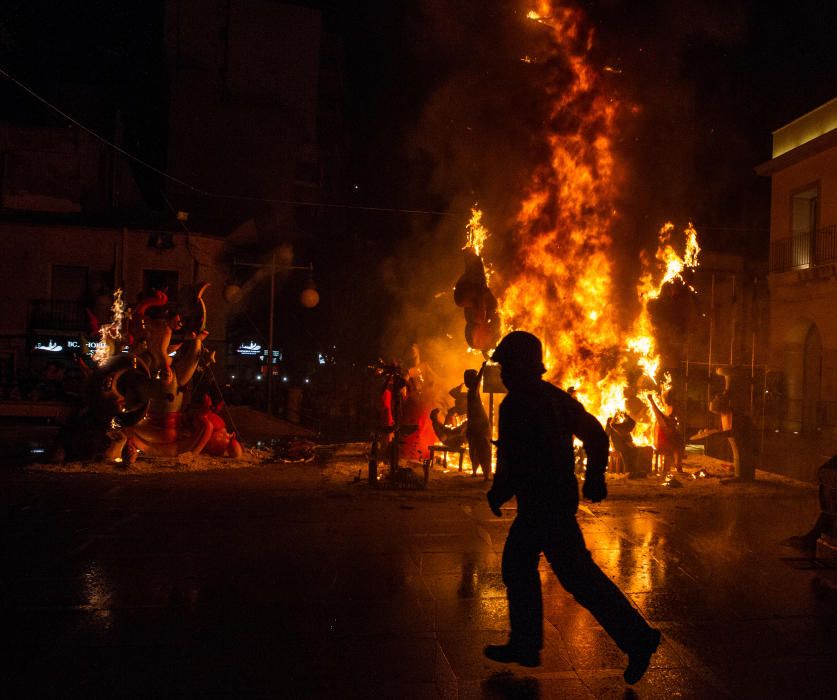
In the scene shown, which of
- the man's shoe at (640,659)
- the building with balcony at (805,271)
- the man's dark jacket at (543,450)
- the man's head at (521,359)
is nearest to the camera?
the man's shoe at (640,659)

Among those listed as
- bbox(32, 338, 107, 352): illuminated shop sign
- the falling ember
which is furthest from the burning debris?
bbox(32, 338, 107, 352): illuminated shop sign

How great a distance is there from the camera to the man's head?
4312mm

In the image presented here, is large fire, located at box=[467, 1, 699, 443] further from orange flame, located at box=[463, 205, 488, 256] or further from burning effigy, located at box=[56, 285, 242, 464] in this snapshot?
burning effigy, located at box=[56, 285, 242, 464]

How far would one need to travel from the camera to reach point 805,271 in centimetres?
2188

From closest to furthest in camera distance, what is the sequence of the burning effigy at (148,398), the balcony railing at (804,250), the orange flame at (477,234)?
the burning effigy at (148,398) < the orange flame at (477,234) < the balcony railing at (804,250)

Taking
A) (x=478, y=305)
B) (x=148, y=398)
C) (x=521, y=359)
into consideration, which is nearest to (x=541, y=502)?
(x=521, y=359)

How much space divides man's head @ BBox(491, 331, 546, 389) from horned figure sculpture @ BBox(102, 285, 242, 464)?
28.0ft

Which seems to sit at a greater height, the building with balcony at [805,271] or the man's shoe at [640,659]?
the building with balcony at [805,271]

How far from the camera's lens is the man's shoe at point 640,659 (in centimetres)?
379

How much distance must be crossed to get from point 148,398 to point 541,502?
29.3ft

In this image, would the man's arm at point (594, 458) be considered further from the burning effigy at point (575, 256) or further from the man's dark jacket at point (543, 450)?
the burning effigy at point (575, 256)

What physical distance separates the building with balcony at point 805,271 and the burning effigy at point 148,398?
1634 centimetres

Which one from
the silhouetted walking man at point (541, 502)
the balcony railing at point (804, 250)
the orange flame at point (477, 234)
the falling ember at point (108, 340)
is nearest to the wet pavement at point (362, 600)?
the silhouetted walking man at point (541, 502)

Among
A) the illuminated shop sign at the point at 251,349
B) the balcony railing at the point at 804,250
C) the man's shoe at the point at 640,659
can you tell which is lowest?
the man's shoe at the point at 640,659
